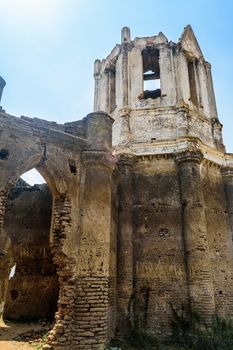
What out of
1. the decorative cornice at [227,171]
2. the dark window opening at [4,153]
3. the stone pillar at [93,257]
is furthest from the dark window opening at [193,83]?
the dark window opening at [4,153]

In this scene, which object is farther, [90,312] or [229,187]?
[229,187]

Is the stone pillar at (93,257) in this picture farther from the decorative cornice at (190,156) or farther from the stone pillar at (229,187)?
the stone pillar at (229,187)

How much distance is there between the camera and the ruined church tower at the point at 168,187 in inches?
356

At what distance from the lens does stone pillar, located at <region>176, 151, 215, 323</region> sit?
8.72 meters

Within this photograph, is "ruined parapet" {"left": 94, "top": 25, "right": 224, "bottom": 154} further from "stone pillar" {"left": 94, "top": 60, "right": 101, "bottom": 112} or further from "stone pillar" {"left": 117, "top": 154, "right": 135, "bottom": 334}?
"stone pillar" {"left": 117, "top": 154, "right": 135, "bottom": 334}

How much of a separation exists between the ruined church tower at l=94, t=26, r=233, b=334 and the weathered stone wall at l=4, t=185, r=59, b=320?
3.61 metres

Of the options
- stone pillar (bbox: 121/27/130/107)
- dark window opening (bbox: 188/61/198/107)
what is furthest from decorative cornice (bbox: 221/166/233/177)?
stone pillar (bbox: 121/27/130/107)

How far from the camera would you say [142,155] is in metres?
11.0

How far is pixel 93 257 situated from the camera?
24.5 ft

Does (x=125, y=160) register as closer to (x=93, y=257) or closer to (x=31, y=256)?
(x=93, y=257)

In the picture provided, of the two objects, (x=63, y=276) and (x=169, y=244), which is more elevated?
(x=169, y=244)

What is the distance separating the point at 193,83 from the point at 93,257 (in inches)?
366

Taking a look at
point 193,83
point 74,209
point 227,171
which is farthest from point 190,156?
point 74,209

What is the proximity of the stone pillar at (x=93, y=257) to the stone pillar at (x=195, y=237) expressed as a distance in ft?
8.17
